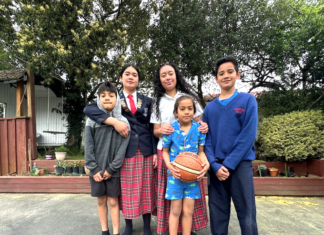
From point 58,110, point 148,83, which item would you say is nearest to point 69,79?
point 58,110

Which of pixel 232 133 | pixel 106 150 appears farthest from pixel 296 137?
pixel 106 150

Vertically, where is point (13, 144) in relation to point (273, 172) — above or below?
above

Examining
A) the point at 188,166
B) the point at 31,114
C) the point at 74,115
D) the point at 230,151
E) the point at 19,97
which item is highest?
the point at 19,97

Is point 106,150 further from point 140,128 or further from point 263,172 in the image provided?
point 263,172

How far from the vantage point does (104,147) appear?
6.91ft

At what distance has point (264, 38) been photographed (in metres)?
5.49

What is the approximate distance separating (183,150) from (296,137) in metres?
3.16

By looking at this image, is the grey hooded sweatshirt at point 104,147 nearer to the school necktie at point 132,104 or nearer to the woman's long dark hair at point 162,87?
the school necktie at point 132,104

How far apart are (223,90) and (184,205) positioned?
3.90ft

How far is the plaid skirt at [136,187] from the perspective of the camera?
2203 millimetres

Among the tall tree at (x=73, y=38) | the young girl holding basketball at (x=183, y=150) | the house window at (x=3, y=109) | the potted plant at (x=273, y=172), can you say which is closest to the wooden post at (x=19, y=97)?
the tall tree at (x=73, y=38)

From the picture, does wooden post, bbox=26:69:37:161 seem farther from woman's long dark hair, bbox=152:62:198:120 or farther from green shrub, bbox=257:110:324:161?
green shrub, bbox=257:110:324:161

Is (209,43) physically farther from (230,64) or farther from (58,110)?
(58,110)

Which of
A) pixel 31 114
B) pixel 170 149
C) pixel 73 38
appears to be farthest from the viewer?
pixel 73 38
